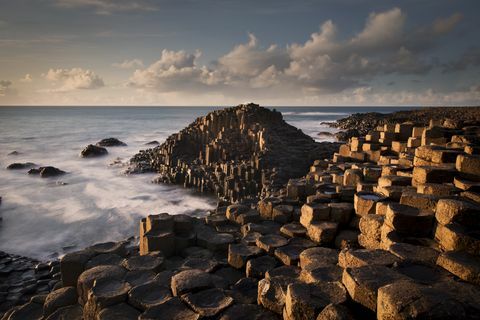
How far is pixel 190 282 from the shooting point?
4129mm

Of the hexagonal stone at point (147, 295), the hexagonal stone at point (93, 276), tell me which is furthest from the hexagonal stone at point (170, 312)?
the hexagonal stone at point (93, 276)

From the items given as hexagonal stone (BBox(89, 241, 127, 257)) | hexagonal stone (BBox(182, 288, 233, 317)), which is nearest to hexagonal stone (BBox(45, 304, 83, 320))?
hexagonal stone (BBox(89, 241, 127, 257))

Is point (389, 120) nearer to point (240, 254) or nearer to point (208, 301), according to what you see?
point (240, 254)

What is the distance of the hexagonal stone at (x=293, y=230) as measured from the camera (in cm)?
570

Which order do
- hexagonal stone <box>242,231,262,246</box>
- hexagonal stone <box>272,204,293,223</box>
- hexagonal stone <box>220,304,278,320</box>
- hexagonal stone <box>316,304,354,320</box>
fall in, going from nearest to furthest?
hexagonal stone <box>316,304,354,320</box>, hexagonal stone <box>220,304,278,320</box>, hexagonal stone <box>242,231,262,246</box>, hexagonal stone <box>272,204,293,223</box>

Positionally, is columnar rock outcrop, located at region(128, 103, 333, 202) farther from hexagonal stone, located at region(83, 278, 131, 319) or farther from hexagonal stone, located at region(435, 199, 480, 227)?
hexagonal stone, located at region(83, 278, 131, 319)

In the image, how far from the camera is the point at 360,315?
10.6 ft

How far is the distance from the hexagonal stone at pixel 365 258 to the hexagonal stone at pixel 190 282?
1787 mm

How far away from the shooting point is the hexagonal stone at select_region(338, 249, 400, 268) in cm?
381

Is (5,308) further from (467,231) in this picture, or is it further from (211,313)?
(467,231)

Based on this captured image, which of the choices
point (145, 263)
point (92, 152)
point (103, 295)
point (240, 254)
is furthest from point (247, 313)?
point (92, 152)

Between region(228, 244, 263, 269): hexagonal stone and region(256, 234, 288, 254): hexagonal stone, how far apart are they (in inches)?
4.3

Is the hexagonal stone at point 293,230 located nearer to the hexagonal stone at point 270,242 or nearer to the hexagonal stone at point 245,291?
the hexagonal stone at point 270,242

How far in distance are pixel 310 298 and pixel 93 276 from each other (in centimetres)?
307
